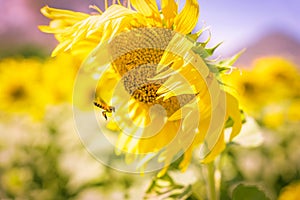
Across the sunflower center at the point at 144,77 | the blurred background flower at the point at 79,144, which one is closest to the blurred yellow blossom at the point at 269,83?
the blurred background flower at the point at 79,144

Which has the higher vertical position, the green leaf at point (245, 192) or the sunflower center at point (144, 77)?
the sunflower center at point (144, 77)

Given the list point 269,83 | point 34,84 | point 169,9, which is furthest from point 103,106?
point 269,83

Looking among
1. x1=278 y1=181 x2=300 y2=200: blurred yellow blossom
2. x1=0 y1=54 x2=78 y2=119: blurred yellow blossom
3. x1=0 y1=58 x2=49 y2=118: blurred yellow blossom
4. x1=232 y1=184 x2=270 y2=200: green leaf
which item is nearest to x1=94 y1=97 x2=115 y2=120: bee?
x1=232 y1=184 x2=270 y2=200: green leaf

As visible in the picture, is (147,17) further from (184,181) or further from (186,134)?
(184,181)

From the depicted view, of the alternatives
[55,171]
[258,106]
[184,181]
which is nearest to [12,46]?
[258,106]

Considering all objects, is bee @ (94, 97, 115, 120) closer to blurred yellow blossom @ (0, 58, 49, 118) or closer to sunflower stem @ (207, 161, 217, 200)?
sunflower stem @ (207, 161, 217, 200)

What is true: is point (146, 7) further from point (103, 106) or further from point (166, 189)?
point (166, 189)

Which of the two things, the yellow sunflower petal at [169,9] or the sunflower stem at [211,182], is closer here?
the yellow sunflower petal at [169,9]

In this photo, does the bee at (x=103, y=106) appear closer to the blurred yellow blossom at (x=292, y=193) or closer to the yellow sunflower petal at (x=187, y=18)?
the yellow sunflower petal at (x=187, y=18)
